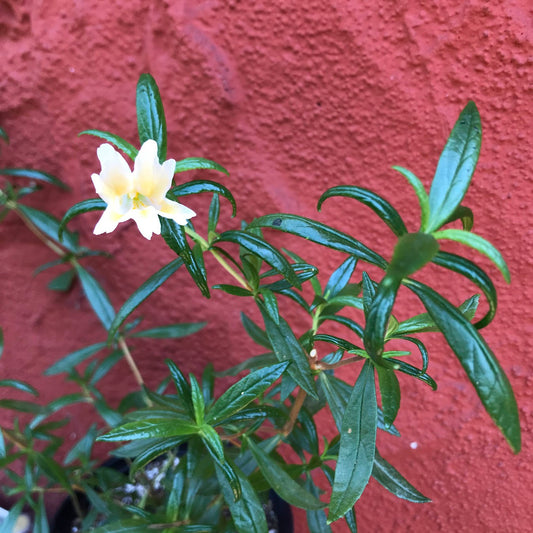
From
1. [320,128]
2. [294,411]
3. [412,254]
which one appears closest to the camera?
[412,254]

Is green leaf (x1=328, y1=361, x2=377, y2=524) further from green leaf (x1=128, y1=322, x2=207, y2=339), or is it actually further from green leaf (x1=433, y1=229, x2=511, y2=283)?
green leaf (x1=128, y1=322, x2=207, y2=339)

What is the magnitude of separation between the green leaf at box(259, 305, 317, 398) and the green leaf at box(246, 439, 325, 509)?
0.16m

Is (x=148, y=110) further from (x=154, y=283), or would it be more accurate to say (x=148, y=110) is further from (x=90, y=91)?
(x=90, y=91)

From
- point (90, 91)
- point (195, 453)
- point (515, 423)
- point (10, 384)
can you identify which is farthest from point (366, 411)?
point (90, 91)

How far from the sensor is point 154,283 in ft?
2.12

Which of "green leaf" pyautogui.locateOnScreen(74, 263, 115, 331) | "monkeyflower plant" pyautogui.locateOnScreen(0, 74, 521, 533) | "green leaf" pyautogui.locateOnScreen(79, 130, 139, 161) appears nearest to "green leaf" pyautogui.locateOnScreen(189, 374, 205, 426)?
"monkeyflower plant" pyautogui.locateOnScreen(0, 74, 521, 533)

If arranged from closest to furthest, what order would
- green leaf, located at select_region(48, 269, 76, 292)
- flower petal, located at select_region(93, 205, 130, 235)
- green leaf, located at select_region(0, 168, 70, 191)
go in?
flower petal, located at select_region(93, 205, 130, 235) < green leaf, located at select_region(0, 168, 70, 191) < green leaf, located at select_region(48, 269, 76, 292)

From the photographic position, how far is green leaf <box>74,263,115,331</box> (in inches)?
38.1

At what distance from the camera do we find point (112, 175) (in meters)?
0.46

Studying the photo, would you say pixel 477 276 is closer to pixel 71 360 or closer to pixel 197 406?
pixel 197 406

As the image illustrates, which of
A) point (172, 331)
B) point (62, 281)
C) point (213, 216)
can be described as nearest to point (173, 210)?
point (213, 216)

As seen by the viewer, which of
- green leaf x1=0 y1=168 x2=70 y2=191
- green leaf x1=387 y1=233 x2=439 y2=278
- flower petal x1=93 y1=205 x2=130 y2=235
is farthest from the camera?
green leaf x1=0 y1=168 x2=70 y2=191

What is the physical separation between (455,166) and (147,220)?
→ 1.05ft

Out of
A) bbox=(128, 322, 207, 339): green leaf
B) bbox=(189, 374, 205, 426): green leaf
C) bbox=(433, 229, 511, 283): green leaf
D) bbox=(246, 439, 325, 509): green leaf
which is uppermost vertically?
bbox=(433, 229, 511, 283): green leaf
